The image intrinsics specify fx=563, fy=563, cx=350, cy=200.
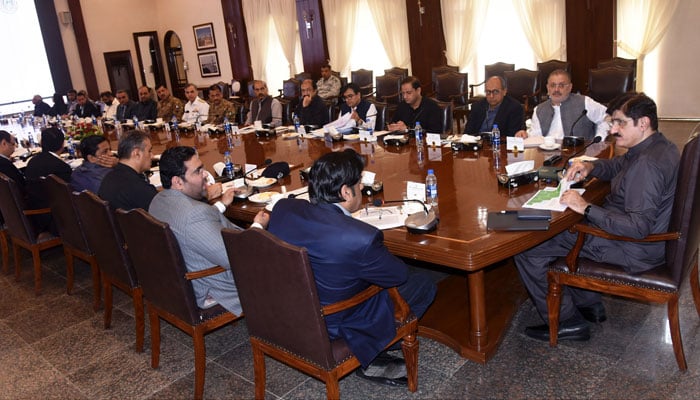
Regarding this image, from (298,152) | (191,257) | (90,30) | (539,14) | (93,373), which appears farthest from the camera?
(90,30)

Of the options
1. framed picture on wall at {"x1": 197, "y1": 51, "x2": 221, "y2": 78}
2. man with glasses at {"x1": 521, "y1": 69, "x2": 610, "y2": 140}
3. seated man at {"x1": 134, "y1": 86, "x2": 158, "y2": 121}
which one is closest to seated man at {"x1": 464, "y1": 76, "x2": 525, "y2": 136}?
man with glasses at {"x1": 521, "y1": 69, "x2": 610, "y2": 140}

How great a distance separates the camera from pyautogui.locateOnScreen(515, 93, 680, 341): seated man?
220 cm

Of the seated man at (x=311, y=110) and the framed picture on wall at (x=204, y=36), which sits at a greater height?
the framed picture on wall at (x=204, y=36)

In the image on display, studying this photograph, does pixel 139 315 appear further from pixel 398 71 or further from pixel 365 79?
pixel 365 79

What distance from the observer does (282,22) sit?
10859mm

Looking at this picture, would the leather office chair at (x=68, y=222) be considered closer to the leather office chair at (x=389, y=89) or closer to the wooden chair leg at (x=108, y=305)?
the wooden chair leg at (x=108, y=305)

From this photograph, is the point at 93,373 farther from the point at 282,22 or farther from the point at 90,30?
the point at 90,30

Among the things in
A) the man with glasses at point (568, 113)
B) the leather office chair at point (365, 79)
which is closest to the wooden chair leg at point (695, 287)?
the man with glasses at point (568, 113)

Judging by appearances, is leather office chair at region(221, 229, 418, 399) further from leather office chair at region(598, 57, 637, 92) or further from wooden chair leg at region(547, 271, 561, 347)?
leather office chair at region(598, 57, 637, 92)

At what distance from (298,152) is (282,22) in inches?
285

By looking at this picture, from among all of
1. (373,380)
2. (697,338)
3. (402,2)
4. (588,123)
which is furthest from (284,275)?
(402,2)

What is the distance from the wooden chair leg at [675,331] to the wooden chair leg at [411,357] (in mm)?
1002

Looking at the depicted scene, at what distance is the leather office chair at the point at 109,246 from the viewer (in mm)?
2686

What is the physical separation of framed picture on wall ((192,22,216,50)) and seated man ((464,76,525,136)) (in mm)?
9064
